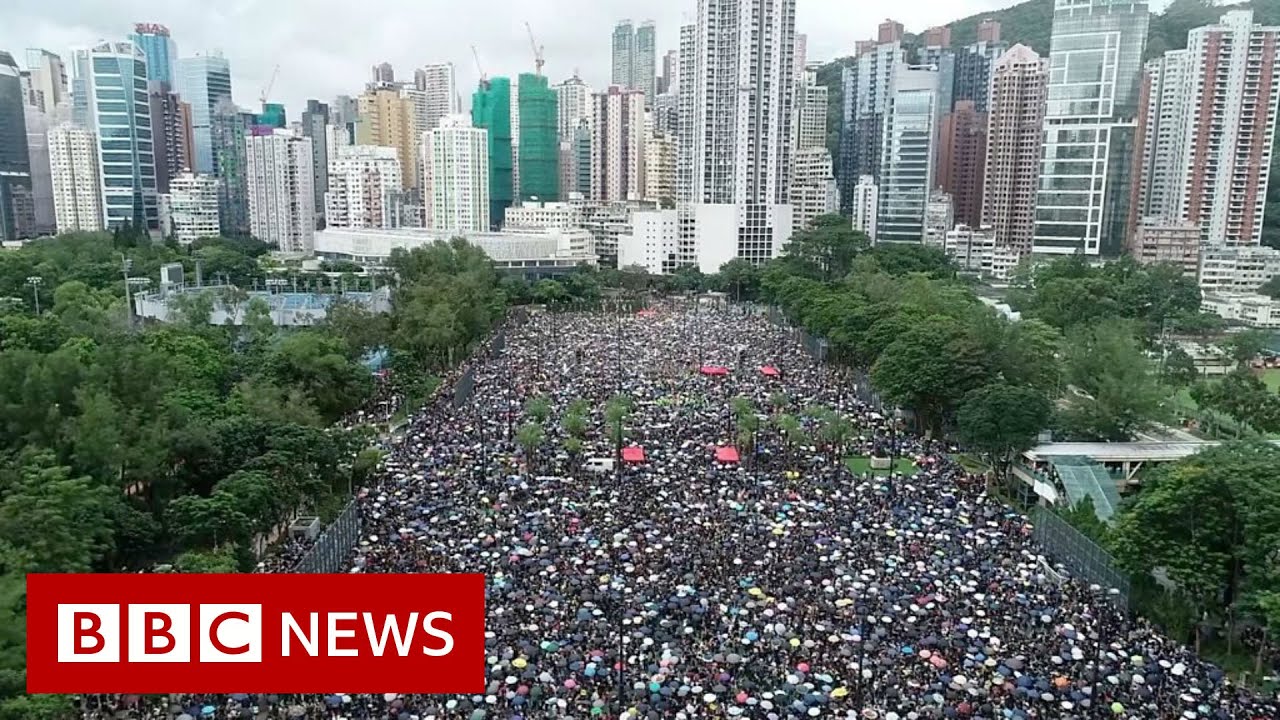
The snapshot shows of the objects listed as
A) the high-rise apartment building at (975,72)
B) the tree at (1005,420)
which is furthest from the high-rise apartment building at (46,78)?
the tree at (1005,420)

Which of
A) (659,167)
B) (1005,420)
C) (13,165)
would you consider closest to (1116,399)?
(1005,420)

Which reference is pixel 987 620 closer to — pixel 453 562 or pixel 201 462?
pixel 453 562

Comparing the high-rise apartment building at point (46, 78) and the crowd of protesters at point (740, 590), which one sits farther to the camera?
the high-rise apartment building at point (46, 78)

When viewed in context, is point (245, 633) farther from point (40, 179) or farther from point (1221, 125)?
point (40, 179)

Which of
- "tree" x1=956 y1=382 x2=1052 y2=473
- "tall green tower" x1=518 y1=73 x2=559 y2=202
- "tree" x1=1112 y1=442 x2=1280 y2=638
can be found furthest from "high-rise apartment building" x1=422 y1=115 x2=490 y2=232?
"tree" x1=1112 y1=442 x2=1280 y2=638

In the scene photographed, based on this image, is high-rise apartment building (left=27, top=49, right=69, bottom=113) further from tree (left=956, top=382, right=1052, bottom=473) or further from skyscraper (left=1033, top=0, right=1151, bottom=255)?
Result: tree (left=956, top=382, right=1052, bottom=473)

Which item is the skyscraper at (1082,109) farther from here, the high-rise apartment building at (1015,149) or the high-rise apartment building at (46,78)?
the high-rise apartment building at (46,78)
